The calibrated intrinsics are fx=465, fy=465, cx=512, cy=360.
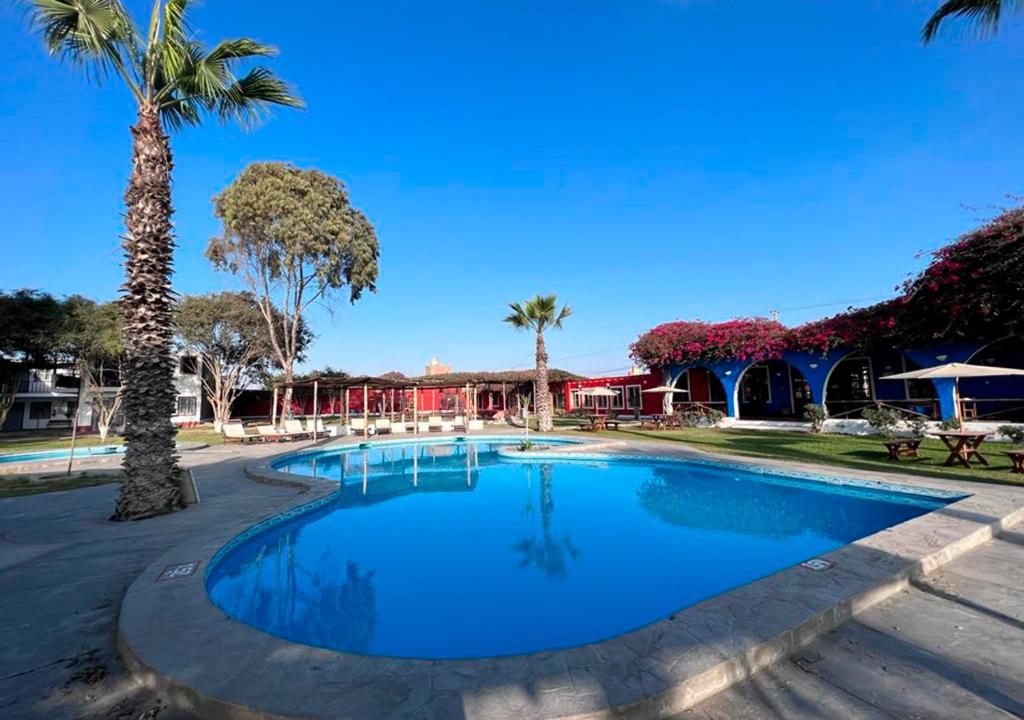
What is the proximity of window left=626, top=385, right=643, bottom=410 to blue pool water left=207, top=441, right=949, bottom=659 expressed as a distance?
16.6 m

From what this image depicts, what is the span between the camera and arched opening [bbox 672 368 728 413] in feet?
76.4

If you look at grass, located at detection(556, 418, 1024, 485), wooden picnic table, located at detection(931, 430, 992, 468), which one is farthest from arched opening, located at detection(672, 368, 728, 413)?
wooden picnic table, located at detection(931, 430, 992, 468)

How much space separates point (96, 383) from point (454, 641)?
31.6 m

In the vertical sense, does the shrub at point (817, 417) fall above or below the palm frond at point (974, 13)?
below

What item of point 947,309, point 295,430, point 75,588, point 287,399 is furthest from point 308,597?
point 287,399

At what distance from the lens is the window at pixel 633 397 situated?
88.9 ft

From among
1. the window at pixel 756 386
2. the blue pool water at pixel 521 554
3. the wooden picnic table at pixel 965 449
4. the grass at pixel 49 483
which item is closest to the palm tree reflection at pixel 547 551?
the blue pool water at pixel 521 554

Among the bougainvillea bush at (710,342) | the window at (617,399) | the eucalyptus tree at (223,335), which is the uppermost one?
the eucalyptus tree at (223,335)

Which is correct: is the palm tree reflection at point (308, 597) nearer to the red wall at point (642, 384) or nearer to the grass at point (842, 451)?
the grass at point (842, 451)

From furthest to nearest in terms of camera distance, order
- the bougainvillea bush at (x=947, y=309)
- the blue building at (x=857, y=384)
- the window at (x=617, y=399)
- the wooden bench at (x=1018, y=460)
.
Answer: the window at (x=617, y=399) < the blue building at (x=857, y=384) < the bougainvillea bush at (x=947, y=309) < the wooden bench at (x=1018, y=460)

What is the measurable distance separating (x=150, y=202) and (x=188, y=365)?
92.2 feet

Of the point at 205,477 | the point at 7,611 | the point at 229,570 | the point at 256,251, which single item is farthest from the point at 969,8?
the point at 256,251

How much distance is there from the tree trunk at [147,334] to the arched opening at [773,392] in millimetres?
19888

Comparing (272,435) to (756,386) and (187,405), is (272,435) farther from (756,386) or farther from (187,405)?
(756,386)
